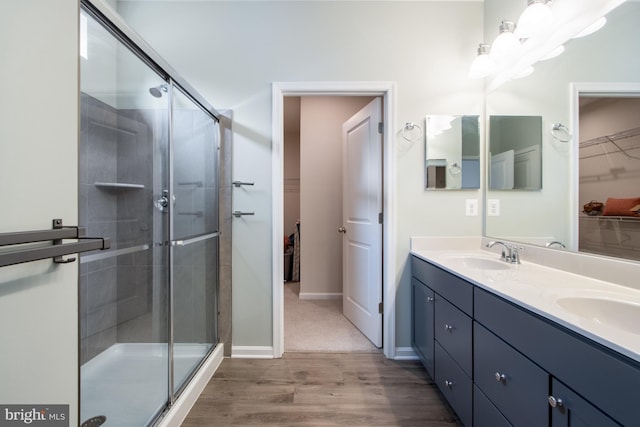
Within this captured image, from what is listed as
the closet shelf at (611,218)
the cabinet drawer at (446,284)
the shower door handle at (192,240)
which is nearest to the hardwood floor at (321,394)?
the cabinet drawer at (446,284)

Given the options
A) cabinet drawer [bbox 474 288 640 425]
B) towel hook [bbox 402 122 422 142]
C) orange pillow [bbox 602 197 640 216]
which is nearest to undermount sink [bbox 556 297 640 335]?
cabinet drawer [bbox 474 288 640 425]

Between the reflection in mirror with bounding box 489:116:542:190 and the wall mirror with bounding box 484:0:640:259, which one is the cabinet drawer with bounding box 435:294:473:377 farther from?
the reflection in mirror with bounding box 489:116:542:190

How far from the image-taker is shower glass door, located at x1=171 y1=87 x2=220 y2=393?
5.11 ft

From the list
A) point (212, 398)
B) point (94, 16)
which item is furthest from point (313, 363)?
point (94, 16)

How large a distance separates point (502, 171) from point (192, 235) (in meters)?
2.24

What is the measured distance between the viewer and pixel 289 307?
9.77 ft

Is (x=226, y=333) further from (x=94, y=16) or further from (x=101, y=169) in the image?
(x=94, y=16)

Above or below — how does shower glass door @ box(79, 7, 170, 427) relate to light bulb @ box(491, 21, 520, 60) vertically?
below

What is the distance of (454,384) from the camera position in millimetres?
1345

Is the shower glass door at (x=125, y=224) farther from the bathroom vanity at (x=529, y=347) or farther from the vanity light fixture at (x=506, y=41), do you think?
the vanity light fixture at (x=506, y=41)

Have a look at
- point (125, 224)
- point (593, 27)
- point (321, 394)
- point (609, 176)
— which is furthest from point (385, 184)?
point (125, 224)

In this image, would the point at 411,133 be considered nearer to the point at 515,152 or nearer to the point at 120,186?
the point at 515,152

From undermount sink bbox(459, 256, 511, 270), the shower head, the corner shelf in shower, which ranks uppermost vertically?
the shower head

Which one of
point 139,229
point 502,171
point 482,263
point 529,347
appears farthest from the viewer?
point 502,171
